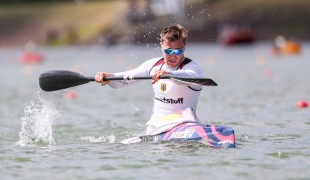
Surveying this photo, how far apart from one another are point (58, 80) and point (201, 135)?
9.38 feet

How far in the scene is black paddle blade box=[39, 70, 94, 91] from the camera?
1437cm

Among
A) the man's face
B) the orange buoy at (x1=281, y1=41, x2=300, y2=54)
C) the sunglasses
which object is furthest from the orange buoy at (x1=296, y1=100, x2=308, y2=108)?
the orange buoy at (x1=281, y1=41, x2=300, y2=54)

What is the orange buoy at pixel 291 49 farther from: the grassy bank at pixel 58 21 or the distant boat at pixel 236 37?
the grassy bank at pixel 58 21

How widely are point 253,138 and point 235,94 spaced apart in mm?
9462

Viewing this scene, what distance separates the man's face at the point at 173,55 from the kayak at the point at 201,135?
3.36 feet

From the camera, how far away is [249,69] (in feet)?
122


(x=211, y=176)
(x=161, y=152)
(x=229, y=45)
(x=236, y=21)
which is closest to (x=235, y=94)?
(x=161, y=152)

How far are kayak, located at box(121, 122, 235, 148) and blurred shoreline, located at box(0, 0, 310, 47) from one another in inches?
1984

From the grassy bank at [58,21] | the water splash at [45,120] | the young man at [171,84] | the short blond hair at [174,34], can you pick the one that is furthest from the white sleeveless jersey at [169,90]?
the grassy bank at [58,21]

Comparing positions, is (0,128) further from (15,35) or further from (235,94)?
(15,35)

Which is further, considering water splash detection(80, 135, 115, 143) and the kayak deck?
water splash detection(80, 135, 115, 143)

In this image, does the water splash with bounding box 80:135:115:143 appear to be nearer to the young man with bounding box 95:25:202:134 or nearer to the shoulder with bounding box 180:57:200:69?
the young man with bounding box 95:25:202:134

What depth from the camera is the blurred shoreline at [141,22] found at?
7344cm

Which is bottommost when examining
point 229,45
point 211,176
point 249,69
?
point 211,176
